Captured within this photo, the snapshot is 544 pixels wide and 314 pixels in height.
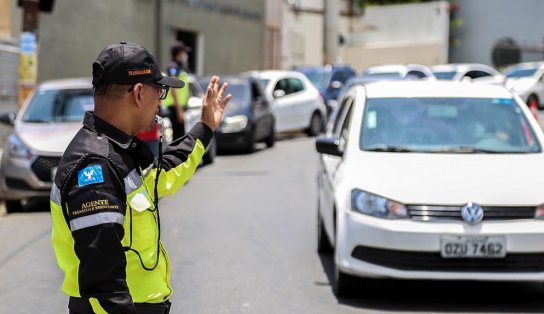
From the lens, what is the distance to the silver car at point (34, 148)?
448 inches

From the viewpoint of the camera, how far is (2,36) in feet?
73.5

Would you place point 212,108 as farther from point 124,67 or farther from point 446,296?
point 446,296

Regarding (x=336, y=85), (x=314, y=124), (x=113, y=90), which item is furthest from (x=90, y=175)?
(x=336, y=85)

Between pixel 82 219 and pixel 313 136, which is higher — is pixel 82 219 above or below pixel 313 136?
above

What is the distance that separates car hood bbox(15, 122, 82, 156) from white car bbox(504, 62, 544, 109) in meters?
20.6

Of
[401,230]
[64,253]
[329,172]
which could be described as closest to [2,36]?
[329,172]

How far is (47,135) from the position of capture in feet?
38.4

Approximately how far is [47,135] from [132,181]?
9012mm

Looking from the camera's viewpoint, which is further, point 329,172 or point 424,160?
point 329,172

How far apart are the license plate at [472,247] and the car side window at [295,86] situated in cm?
1696

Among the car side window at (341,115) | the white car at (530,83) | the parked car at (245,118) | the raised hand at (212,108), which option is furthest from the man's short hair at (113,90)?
the white car at (530,83)

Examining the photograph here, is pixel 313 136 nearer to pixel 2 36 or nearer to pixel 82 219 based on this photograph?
pixel 2 36

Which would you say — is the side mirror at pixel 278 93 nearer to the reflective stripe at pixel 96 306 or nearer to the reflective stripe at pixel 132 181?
the reflective stripe at pixel 132 181

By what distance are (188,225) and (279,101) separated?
12.3 meters
